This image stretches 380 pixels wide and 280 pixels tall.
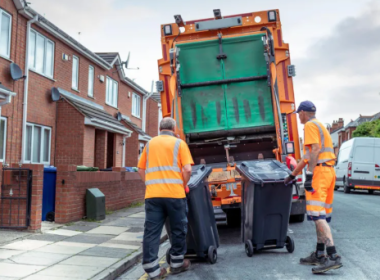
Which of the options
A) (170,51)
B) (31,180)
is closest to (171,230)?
(31,180)

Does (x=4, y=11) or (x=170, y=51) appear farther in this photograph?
(x=4, y=11)

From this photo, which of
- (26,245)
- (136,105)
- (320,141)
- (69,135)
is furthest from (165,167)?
(136,105)

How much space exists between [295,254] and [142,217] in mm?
4918

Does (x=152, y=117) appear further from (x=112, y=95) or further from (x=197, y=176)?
(x=197, y=176)

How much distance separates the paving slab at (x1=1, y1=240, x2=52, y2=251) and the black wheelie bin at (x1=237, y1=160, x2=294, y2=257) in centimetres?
295

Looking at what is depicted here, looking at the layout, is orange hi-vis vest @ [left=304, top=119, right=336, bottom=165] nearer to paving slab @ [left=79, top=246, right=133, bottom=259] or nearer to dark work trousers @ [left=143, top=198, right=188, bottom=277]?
dark work trousers @ [left=143, top=198, right=188, bottom=277]

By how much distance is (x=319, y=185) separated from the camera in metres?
5.16

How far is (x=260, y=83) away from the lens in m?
8.27

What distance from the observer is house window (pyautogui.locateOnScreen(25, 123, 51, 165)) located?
1275cm

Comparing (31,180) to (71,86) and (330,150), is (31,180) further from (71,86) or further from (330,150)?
(71,86)

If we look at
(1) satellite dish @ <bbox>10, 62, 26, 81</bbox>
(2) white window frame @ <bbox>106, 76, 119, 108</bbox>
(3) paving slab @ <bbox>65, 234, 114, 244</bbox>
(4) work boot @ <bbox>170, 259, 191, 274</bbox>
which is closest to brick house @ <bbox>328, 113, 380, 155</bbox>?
(2) white window frame @ <bbox>106, 76, 119, 108</bbox>

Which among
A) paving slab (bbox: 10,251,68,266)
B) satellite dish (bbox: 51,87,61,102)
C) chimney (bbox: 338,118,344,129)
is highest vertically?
chimney (bbox: 338,118,344,129)

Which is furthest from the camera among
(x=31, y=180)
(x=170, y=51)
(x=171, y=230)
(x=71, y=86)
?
(x=71, y=86)

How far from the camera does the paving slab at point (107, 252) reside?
19.5ft
